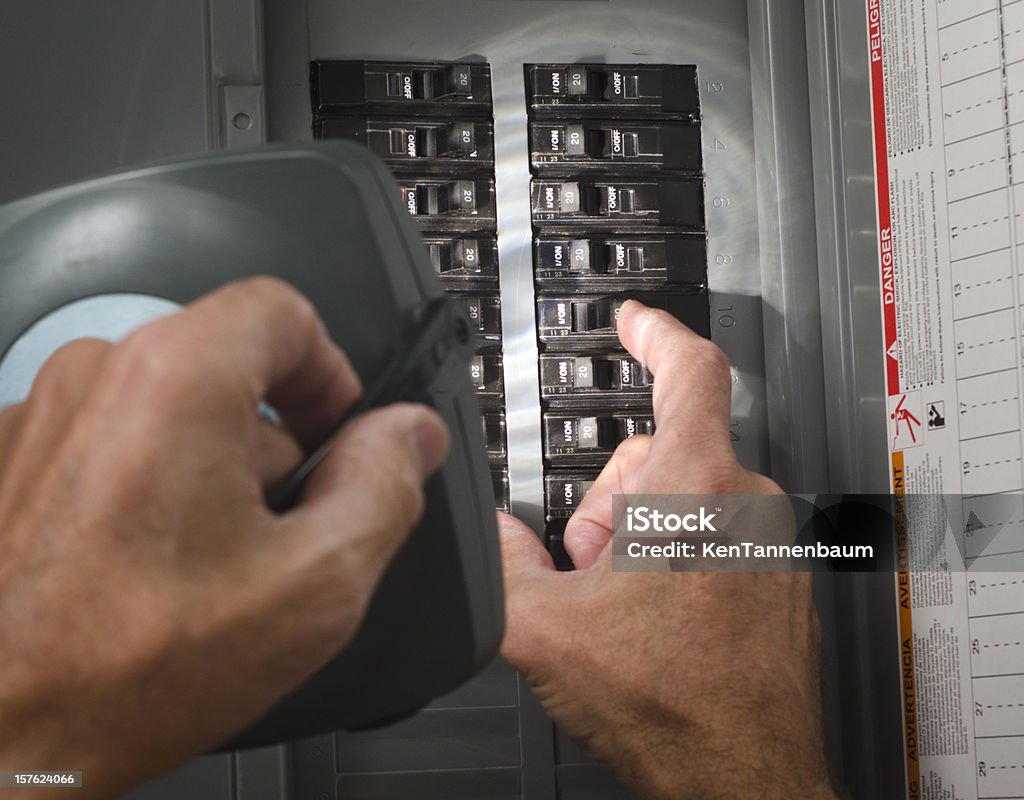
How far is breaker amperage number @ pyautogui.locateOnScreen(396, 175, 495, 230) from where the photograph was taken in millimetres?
1099

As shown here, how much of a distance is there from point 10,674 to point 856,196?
0.93 meters

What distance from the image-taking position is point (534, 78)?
43.9 inches

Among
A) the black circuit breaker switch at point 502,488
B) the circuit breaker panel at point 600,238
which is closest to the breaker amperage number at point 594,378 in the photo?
the circuit breaker panel at point 600,238

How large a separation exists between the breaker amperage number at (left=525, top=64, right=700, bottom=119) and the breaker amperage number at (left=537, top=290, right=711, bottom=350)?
212 millimetres

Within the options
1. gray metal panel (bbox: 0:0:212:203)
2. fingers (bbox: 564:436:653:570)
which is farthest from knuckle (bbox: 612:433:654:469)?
gray metal panel (bbox: 0:0:212:203)

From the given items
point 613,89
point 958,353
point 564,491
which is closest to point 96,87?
point 613,89

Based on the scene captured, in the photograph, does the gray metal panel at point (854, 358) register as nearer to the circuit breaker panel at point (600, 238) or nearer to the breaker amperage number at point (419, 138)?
the circuit breaker panel at point (600, 238)

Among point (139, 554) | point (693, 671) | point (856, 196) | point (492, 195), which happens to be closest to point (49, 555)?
point (139, 554)

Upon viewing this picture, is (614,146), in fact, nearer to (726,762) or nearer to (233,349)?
(726,762)

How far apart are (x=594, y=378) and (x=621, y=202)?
0.67ft

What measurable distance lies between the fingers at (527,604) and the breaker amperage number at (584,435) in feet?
0.44

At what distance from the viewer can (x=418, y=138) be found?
3.62ft

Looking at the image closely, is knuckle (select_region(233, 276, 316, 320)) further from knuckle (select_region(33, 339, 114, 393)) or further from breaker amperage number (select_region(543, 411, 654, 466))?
breaker amperage number (select_region(543, 411, 654, 466))

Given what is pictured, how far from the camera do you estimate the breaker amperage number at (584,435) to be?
3.67 feet
